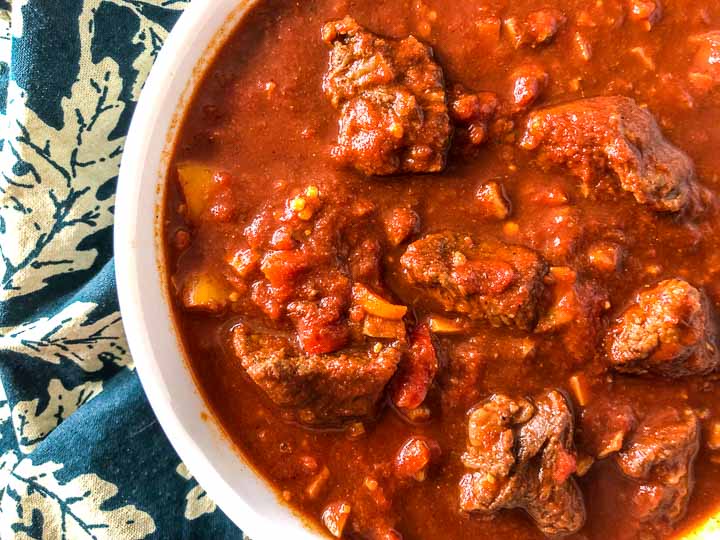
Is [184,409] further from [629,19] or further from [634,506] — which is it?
[629,19]

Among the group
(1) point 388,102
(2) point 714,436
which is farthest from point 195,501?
(2) point 714,436

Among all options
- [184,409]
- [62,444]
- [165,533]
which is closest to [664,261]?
[184,409]

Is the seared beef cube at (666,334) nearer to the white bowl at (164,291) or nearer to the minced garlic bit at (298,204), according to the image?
the white bowl at (164,291)

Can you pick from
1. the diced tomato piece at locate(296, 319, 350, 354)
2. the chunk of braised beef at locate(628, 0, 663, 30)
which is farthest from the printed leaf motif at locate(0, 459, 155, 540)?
the chunk of braised beef at locate(628, 0, 663, 30)

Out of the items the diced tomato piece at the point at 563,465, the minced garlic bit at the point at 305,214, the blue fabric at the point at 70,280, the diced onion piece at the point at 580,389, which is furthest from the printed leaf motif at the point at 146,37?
the diced tomato piece at the point at 563,465

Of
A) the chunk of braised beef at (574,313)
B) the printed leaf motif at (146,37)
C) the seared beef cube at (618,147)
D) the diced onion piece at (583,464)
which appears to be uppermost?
the printed leaf motif at (146,37)

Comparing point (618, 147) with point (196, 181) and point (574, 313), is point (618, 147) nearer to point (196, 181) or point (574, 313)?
point (574, 313)
